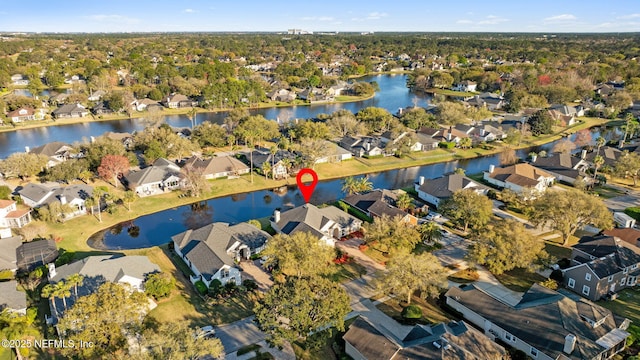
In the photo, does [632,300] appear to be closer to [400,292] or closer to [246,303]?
[400,292]

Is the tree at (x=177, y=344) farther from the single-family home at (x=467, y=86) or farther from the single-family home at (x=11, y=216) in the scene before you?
the single-family home at (x=467, y=86)

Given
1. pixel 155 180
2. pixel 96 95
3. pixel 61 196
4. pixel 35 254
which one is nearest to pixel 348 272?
pixel 35 254

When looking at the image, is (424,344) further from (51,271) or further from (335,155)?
(335,155)

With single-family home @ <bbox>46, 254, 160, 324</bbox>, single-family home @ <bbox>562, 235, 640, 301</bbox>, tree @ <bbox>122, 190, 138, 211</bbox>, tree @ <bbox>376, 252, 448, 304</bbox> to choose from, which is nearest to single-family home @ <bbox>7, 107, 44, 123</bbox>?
tree @ <bbox>122, 190, 138, 211</bbox>

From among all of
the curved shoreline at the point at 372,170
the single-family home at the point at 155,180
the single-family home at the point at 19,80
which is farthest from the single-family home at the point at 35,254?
the single-family home at the point at 19,80

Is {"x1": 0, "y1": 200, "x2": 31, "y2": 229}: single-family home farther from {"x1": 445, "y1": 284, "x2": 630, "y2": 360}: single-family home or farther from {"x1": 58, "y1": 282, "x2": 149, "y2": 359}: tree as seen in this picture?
{"x1": 445, "y1": 284, "x2": 630, "y2": 360}: single-family home

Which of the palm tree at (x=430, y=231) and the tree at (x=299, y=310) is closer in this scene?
the tree at (x=299, y=310)

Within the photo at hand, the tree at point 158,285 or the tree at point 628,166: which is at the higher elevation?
the tree at point 628,166

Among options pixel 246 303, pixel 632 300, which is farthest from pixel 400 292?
pixel 632 300
